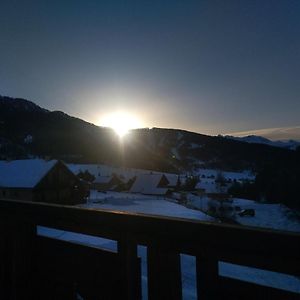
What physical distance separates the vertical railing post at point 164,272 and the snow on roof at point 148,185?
5421 cm

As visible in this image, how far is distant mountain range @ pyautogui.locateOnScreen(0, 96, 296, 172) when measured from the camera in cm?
9306

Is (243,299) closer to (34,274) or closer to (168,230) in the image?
(168,230)

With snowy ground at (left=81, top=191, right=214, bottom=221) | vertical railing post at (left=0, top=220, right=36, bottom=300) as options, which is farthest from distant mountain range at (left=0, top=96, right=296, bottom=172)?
vertical railing post at (left=0, top=220, right=36, bottom=300)

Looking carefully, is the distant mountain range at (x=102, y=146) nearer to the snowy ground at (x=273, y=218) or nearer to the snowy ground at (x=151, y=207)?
the snowy ground at (x=273, y=218)

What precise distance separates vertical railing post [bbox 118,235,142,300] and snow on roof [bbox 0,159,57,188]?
1123 inches

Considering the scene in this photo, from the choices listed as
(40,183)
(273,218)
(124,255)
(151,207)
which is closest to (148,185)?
(273,218)

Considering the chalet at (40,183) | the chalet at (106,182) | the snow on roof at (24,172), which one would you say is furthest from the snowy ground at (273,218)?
the chalet at (106,182)

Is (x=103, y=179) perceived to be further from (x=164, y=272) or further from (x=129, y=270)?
(x=164, y=272)

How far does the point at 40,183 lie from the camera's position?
2928 cm

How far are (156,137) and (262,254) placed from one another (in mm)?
181649

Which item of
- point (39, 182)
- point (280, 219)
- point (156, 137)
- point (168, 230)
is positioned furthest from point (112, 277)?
point (156, 137)

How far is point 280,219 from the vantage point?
39.8 meters

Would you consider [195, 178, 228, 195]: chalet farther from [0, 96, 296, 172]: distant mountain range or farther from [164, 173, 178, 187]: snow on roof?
[0, 96, 296, 172]: distant mountain range

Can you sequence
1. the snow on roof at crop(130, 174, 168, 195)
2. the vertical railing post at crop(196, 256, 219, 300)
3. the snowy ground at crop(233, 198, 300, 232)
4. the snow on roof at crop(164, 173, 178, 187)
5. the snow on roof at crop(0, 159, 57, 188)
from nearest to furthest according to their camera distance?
the vertical railing post at crop(196, 256, 219, 300) < the snow on roof at crop(0, 159, 57, 188) < the snowy ground at crop(233, 198, 300, 232) < the snow on roof at crop(130, 174, 168, 195) < the snow on roof at crop(164, 173, 178, 187)
